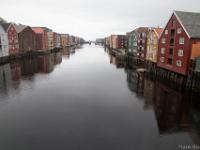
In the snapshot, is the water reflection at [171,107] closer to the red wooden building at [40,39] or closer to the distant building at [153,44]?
the distant building at [153,44]

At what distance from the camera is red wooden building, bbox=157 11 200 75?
3352 centimetres

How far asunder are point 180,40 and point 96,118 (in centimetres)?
2698

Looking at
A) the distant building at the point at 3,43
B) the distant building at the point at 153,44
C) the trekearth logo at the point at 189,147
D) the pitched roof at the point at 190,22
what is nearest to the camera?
the trekearth logo at the point at 189,147

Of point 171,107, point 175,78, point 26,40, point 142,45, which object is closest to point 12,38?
point 26,40

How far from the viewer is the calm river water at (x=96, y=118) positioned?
16766 millimetres

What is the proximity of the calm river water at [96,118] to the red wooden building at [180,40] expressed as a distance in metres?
6.62

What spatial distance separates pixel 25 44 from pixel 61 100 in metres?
71.6

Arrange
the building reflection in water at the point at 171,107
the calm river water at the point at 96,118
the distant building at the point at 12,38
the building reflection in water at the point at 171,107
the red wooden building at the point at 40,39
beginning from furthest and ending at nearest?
the red wooden building at the point at 40,39 → the distant building at the point at 12,38 → the building reflection in water at the point at 171,107 → the building reflection in water at the point at 171,107 → the calm river water at the point at 96,118

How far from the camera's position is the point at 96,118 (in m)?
22.0

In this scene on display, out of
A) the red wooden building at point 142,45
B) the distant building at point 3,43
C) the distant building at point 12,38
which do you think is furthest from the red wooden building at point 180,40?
the distant building at point 12,38

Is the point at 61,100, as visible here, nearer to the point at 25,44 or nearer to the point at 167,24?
the point at 167,24

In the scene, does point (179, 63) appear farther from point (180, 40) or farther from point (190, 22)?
point (190, 22)

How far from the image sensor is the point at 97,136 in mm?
17828

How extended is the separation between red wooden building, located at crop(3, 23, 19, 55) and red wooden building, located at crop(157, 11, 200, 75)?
64.6 m
